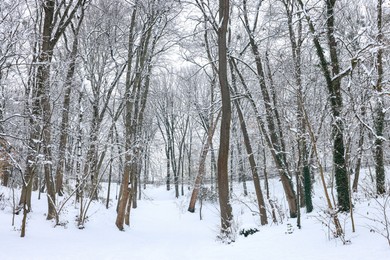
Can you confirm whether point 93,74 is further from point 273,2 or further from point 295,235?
point 295,235

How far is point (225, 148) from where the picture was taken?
842 centimetres

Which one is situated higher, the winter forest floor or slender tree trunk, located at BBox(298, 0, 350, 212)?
slender tree trunk, located at BBox(298, 0, 350, 212)

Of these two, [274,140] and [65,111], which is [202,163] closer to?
[274,140]

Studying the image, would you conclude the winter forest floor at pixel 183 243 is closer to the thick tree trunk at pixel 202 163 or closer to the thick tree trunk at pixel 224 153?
the thick tree trunk at pixel 224 153

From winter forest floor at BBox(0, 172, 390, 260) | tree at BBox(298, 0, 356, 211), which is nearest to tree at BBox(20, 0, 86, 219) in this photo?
winter forest floor at BBox(0, 172, 390, 260)

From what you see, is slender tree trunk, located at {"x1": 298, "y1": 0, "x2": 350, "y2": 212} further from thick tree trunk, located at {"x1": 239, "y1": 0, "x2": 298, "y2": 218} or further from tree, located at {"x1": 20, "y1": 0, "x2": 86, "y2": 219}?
tree, located at {"x1": 20, "y1": 0, "x2": 86, "y2": 219}

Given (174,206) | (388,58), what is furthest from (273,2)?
(174,206)

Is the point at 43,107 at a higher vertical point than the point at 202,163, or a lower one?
higher

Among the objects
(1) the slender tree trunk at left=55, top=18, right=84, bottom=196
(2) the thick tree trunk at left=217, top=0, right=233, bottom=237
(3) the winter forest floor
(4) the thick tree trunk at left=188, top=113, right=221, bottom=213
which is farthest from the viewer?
(4) the thick tree trunk at left=188, top=113, right=221, bottom=213

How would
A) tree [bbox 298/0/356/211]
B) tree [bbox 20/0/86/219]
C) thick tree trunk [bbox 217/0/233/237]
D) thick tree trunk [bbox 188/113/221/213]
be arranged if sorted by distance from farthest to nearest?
1. thick tree trunk [bbox 188/113/221/213]
2. thick tree trunk [bbox 217/0/233/237]
3. tree [bbox 298/0/356/211]
4. tree [bbox 20/0/86/219]

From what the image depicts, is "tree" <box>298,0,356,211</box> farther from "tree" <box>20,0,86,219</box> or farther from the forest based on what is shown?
"tree" <box>20,0,86,219</box>

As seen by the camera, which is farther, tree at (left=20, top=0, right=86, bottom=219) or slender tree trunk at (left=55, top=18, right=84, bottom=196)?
slender tree trunk at (left=55, top=18, right=84, bottom=196)

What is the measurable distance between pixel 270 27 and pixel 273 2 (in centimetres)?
81

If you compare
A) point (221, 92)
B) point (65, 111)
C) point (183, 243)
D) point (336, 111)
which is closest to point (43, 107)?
point (65, 111)
